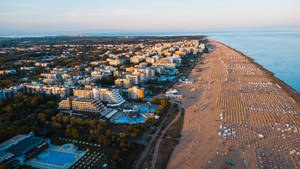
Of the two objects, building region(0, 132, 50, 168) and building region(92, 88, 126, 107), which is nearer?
building region(0, 132, 50, 168)

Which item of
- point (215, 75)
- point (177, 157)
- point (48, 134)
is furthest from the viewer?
point (215, 75)

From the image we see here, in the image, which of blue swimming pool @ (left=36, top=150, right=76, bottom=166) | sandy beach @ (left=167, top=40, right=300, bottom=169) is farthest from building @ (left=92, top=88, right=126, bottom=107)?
blue swimming pool @ (left=36, top=150, right=76, bottom=166)

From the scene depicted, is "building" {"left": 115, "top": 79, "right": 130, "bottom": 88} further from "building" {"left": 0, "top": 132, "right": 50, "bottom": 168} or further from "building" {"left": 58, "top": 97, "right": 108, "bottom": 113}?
"building" {"left": 0, "top": 132, "right": 50, "bottom": 168}

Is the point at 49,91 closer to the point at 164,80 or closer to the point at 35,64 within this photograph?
the point at 164,80

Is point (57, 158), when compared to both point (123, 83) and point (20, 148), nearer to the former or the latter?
point (20, 148)

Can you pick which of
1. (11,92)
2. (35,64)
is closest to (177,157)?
(11,92)

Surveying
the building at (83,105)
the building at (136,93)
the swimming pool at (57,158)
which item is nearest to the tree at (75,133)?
the swimming pool at (57,158)
